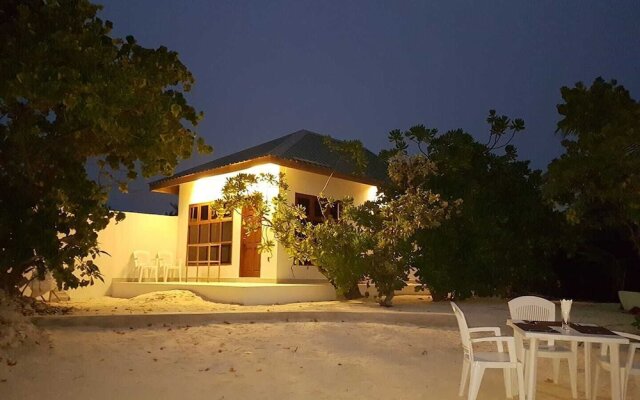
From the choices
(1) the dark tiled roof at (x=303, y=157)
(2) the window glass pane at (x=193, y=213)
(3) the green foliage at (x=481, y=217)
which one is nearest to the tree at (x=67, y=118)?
(1) the dark tiled roof at (x=303, y=157)

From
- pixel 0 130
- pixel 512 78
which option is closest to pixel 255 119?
pixel 512 78

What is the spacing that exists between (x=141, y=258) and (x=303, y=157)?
4.63 metres

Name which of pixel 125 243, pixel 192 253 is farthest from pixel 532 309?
pixel 125 243

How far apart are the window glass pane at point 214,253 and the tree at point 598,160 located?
7.52 m

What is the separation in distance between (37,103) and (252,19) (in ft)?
181

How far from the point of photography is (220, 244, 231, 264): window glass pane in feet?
43.3

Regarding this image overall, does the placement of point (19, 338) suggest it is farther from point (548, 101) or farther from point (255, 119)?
point (548, 101)

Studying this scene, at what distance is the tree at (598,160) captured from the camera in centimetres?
880

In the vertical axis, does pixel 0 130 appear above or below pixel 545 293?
above

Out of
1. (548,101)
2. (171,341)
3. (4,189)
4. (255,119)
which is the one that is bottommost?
(171,341)

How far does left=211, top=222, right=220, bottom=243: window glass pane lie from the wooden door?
0.90 m

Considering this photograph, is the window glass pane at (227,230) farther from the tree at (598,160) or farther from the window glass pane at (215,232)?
the tree at (598,160)

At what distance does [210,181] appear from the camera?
45.0 ft

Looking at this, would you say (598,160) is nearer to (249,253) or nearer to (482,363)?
(482,363)
